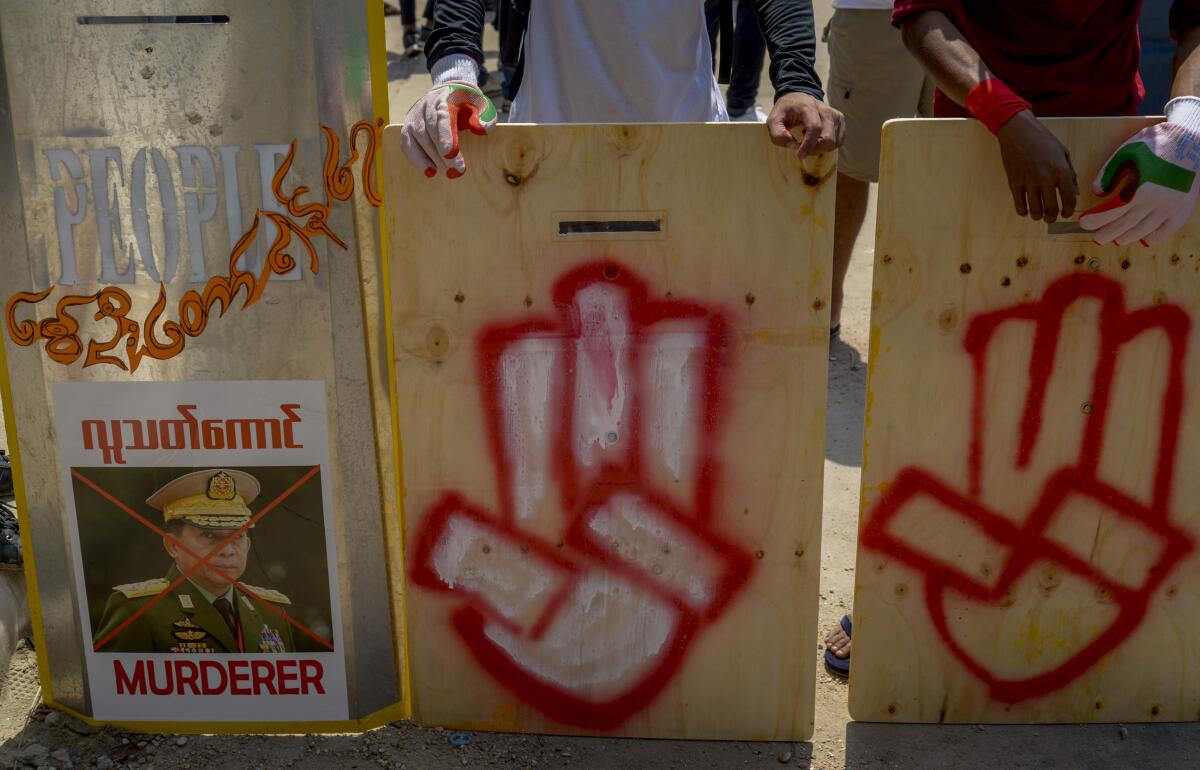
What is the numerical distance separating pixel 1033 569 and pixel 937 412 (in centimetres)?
42

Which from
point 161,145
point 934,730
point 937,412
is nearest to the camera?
point 161,145

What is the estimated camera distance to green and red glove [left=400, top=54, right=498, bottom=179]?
2199mm

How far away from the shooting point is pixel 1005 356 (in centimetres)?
241

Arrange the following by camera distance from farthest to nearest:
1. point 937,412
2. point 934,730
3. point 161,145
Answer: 1. point 934,730
2. point 937,412
3. point 161,145

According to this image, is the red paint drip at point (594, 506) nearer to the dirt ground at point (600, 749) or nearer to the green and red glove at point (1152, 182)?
the dirt ground at point (600, 749)

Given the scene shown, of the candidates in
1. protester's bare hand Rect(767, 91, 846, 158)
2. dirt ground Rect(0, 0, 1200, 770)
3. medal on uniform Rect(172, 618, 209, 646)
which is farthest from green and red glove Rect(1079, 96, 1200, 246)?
medal on uniform Rect(172, 618, 209, 646)

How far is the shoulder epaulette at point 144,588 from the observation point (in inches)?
101

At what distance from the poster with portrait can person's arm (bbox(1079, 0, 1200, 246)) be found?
1600mm

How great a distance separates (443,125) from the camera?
219 cm

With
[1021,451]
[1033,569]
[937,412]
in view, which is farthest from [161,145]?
[1033,569]

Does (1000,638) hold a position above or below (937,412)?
below

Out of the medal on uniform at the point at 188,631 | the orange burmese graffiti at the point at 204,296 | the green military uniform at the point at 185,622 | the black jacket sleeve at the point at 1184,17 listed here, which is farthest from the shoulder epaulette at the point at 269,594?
the black jacket sleeve at the point at 1184,17

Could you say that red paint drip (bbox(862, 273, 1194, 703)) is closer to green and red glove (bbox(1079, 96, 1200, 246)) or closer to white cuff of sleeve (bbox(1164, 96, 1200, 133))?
green and red glove (bbox(1079, 96, 1200, 246))

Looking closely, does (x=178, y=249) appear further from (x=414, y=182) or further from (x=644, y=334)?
(x=644, y=334)
